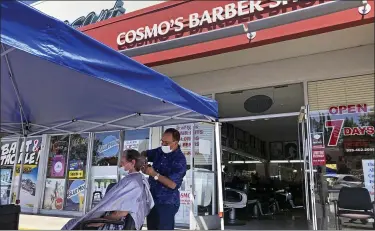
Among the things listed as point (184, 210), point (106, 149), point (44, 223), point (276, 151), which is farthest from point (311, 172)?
point (276, 151)

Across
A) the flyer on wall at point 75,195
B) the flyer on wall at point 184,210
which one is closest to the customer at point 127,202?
the flyer on wall at point 184,210

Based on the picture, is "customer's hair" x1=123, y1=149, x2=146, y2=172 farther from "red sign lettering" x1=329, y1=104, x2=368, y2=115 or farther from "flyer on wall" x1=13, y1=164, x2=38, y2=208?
"flyer on wall" x1=13, y1=164, x2=38, y2=208

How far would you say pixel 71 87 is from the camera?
2719 mm

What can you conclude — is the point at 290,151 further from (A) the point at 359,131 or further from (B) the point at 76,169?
(B) the point at 76,169

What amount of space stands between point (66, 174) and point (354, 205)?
20.9 ft

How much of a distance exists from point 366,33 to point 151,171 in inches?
162

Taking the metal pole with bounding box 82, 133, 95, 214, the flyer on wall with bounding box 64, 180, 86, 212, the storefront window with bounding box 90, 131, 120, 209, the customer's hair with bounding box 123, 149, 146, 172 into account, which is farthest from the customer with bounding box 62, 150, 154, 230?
the flyer on wall with bounding box 64, 180, 86, 212

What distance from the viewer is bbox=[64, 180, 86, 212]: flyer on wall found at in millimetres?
7887

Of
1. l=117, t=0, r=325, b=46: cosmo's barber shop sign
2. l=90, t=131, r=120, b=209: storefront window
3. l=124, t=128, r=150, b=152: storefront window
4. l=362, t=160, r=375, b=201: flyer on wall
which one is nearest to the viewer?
l=117, t=0, r=325, b=46: cosmo's barber shop sign

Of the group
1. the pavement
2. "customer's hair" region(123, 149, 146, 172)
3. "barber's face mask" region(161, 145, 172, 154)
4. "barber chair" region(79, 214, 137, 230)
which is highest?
"barber's face mask" region(161, 145, 172, 154)

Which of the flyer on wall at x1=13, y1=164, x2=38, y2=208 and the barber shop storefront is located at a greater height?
the barber shop storefront

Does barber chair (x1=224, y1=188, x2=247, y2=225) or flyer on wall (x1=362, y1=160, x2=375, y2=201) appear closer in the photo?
flyer on wall (x1=362, y1=160, x2=375, y2=201)

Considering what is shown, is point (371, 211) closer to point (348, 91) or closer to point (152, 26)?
point (348, 91)

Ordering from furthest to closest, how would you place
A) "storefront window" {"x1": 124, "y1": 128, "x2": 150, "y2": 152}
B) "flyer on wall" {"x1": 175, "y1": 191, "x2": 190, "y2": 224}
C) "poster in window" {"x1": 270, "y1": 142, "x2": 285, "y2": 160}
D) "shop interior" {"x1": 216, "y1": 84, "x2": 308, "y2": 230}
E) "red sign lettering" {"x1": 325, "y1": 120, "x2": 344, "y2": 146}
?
"poster in window" {"x1": 270, "y1": 142, "x2": 285, "y2": 160} → "storefront window" {"x1": 124, "y1": 128, "x2": 150, "y2": 152} → "shop interior" {"x1": 216, "y1": 84, "x2": 308, "y2": 230} → "flyer on wall" {"x1": 175, "y1": 191, "x2": 190, "y2": 224} → "red sign lettering" {"x1": 325, "y1": 120, "x2": 344, "y2": 146}
